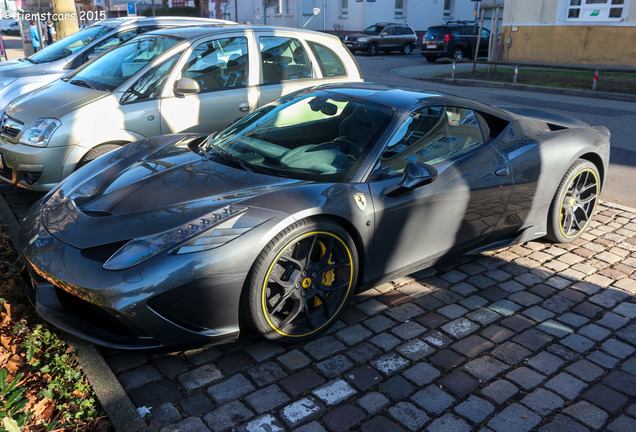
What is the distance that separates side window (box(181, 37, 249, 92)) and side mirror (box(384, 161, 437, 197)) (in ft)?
10.1

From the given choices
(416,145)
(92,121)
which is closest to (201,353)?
(416,145)

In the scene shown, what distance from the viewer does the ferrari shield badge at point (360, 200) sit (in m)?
3.34

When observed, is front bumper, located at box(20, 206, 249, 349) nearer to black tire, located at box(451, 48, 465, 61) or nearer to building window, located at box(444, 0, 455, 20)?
black tire, located at box(451, 48, 465, 61)

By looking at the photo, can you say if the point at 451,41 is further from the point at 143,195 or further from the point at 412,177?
the point at 143,195

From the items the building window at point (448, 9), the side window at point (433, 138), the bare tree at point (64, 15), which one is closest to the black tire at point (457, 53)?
the building window at point (448, 9)

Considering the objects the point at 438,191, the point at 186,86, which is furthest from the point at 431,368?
the point at 186,86

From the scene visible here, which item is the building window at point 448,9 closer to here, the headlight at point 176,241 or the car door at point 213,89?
the car door at point 213,89

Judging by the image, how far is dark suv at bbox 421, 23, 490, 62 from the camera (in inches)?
960

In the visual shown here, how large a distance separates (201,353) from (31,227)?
130cm

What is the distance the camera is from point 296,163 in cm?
361

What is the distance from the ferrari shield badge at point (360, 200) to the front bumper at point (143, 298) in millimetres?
824

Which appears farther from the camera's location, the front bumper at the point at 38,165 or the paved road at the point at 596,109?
the paved road at the point at 596,109

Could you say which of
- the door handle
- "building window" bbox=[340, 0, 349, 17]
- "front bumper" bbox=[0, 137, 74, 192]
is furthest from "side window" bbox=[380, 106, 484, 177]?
"building window" bbox=[340, 0, 349, 17]

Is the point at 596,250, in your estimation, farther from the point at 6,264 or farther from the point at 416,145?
the point at 6,264
